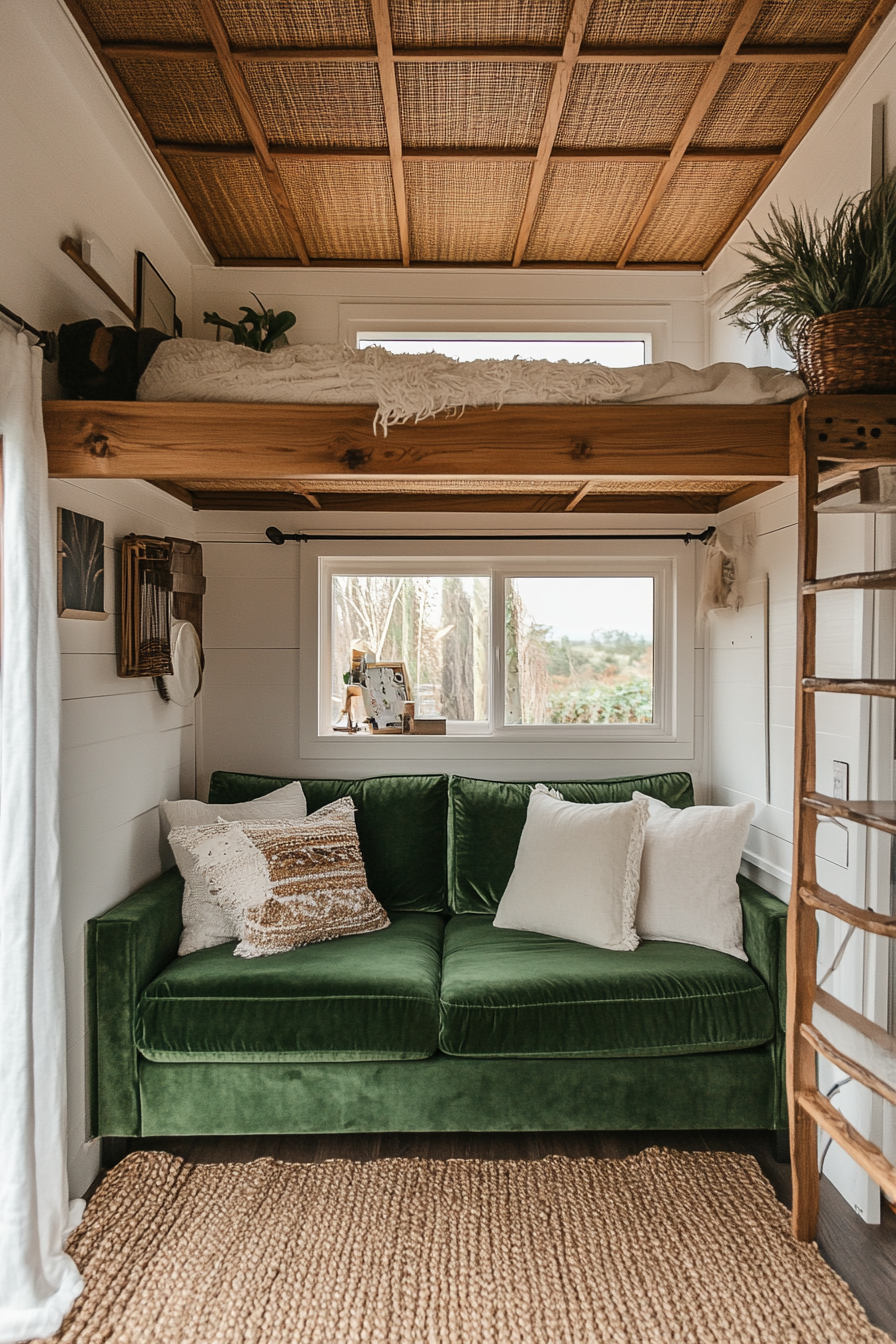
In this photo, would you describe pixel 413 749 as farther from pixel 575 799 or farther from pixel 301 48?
pixel 301 48

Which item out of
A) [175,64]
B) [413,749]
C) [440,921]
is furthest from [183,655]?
[175,64]

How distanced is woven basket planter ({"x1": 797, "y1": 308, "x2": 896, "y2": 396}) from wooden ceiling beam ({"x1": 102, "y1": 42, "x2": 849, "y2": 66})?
79cm

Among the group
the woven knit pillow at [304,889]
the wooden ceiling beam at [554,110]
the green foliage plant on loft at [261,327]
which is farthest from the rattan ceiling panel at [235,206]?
the woven knit pillow at [304,889]

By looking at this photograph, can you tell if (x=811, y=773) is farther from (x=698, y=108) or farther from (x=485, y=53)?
(x=485, y=53)

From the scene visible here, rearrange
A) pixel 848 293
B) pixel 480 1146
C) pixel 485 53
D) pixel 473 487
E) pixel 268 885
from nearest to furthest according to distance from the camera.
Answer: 1. pixel 848 293
2. pixel 485 53
3. pixel 480 1146
4. pixel 268 885
5. pixel 473 487

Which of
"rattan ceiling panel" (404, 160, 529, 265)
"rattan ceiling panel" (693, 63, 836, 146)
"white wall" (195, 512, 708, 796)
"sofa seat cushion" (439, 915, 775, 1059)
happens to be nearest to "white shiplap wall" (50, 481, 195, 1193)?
"white wall" (195, 512, 708, 796)

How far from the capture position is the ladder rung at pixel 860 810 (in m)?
1.57

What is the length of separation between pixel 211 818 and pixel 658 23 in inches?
99.4

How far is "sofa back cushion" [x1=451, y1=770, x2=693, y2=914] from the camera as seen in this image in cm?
286

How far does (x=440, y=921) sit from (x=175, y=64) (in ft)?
8.63

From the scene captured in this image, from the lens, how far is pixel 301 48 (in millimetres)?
2064

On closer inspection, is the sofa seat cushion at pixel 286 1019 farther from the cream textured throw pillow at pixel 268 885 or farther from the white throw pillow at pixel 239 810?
the white throw pillow at pixel 239 810

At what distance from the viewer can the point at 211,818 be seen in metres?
2.68

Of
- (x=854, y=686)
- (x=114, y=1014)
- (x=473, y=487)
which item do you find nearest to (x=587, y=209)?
(x=473, y=487)
